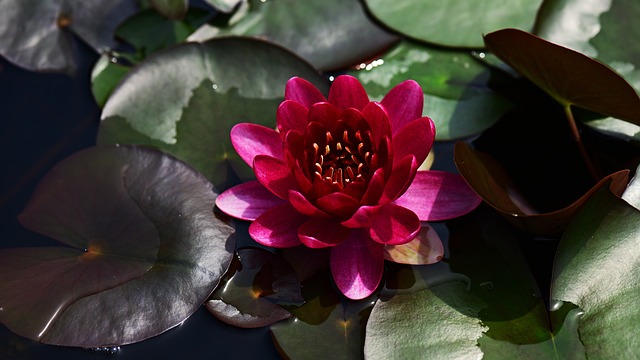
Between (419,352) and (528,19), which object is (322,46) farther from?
(419,352)

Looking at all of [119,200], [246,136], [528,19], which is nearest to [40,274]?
[119,200]

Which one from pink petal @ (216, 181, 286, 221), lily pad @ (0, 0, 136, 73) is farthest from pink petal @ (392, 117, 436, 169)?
lily pad @ (0, 0, 136, 73)

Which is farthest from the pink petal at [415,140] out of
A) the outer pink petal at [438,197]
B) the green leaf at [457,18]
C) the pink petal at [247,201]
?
the green leaf at [457,18]

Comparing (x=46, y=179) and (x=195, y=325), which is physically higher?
(x=46, y=179)

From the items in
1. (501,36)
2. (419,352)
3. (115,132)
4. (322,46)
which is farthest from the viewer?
(322,46)

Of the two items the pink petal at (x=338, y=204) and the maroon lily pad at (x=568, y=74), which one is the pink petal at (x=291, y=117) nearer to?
the pink petal at (x=338, y=204)

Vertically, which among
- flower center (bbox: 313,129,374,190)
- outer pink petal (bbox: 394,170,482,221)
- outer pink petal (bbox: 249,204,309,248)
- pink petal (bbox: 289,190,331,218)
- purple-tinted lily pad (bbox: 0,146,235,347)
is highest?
flower center (bbox: 313,129,374,190)

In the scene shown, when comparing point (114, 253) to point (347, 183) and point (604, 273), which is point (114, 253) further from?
point (604, 273)

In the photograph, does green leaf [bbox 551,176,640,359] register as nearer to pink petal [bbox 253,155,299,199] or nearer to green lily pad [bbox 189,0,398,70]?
pink petal [bbox 253,155,299,199]
